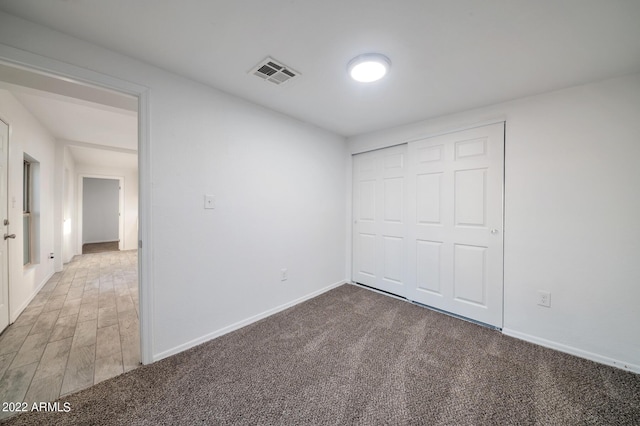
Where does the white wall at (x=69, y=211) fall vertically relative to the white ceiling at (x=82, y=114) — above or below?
below

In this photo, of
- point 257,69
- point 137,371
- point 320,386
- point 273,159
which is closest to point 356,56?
point 257,69

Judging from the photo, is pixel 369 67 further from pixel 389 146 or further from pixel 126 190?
pixel 126 190

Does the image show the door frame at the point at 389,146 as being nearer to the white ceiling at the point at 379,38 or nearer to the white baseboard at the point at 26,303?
the white ceiling at the point at 379,38

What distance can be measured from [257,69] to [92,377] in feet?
8.42

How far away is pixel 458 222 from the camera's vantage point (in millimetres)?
2523

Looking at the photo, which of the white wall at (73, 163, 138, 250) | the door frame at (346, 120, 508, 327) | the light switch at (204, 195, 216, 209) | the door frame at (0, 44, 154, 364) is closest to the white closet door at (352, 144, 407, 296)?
the door frame at (346, 120, 508, 327)

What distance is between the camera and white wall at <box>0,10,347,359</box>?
175 cm

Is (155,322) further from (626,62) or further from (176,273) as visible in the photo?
(626,62)

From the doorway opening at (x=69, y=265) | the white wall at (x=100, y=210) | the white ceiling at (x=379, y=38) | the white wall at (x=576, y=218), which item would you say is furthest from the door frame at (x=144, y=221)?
the white wall at (x=100, y=210)

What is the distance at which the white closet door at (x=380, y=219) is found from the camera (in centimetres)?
303

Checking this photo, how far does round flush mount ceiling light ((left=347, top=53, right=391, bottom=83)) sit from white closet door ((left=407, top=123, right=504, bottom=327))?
132cm

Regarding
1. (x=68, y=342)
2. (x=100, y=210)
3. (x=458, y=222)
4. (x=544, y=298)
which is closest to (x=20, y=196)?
(x=68, y=342)

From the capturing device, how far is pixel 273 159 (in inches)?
101

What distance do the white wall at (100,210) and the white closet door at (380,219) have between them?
847cm
